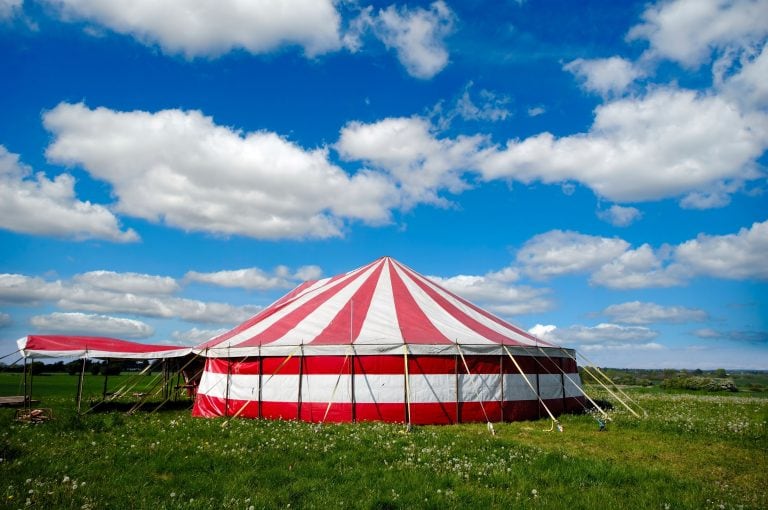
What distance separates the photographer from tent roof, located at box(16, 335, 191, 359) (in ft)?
48.4

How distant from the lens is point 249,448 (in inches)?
347

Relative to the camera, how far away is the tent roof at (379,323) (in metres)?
13.6

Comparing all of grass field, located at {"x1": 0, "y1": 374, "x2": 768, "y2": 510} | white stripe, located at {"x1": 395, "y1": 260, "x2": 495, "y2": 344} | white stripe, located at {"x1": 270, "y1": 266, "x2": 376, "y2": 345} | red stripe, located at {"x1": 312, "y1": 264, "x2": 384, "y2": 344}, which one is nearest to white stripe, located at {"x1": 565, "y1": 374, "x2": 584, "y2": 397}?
white stripe, located at {"x1": 395, "y1": 260, "x2": 495, "y2": 344}

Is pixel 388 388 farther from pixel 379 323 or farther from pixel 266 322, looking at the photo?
pixel 266 322

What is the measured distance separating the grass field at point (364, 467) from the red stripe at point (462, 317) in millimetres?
3416

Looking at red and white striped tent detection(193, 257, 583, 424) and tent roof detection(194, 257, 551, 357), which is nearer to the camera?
red and white striped tent detection(193, 257, 583, 424)

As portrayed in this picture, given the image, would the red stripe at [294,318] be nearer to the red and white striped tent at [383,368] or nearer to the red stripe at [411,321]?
the red and white striped tent at [383,368]

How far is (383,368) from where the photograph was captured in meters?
13.3

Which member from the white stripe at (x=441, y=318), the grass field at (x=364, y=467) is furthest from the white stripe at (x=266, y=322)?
the grass field at (x=364, y=467)

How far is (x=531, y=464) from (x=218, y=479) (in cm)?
492

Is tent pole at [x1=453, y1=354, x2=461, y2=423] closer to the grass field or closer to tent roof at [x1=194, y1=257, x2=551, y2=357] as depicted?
tent roof at [x1=194, y1=257, x2=551, y2=357]

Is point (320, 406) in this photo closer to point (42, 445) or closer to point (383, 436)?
point (383, 436)

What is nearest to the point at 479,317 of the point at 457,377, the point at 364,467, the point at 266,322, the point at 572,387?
the point at 572,387

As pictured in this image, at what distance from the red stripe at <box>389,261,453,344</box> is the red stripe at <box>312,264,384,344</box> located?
89cm
